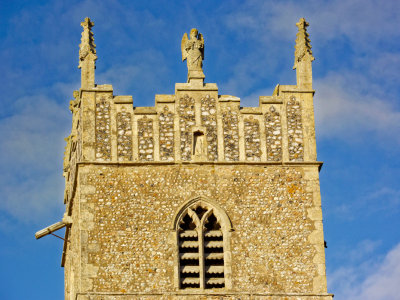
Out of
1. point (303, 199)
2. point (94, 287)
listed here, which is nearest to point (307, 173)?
point (303, 199)

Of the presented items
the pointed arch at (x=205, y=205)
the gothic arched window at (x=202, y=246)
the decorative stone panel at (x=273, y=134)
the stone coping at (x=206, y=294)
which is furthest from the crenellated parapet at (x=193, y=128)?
the stone coping at (x=206, y=294)

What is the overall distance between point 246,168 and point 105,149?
3239mm

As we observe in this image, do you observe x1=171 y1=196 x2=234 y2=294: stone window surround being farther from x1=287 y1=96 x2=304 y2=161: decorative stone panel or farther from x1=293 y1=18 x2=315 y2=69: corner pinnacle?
x1=293 y1=18 x2=315 y2=69: corner pinnacle

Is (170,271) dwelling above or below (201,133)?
below

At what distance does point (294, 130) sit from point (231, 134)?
149 cm

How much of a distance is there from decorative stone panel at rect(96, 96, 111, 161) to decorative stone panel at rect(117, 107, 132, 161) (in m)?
0.23

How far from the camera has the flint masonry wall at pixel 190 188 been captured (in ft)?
115

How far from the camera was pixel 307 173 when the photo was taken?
3628cm

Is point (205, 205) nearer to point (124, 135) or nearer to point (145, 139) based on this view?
point (145, 139)

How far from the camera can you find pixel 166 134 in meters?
36.4

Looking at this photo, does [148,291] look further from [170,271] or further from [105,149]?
[105,149]

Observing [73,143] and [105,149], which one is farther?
[73,143]

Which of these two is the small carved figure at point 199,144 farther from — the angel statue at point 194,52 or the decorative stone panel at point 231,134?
the angel statue at point 194,52

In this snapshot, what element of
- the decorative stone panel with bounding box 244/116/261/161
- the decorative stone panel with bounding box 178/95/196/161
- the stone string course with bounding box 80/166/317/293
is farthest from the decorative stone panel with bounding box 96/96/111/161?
the decorative stone panel with bounding box 244/116/261/161
